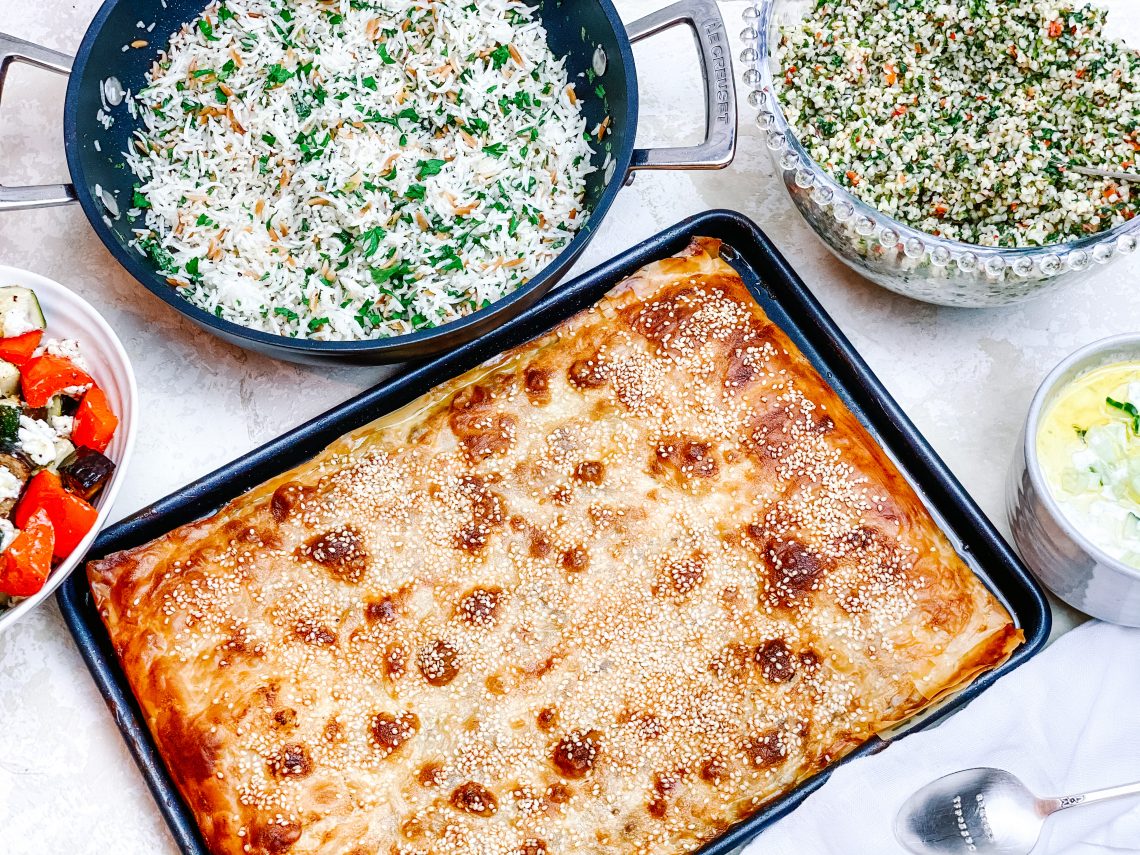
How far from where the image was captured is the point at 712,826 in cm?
237

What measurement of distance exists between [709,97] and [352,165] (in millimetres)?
816

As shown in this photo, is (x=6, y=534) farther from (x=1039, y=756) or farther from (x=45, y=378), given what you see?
(x=1039, y=756)

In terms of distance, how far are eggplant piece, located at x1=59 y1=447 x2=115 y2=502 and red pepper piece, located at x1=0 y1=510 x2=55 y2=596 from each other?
0.35ft

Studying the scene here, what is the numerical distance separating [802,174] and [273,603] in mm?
1418

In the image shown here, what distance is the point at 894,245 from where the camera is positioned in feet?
7.82

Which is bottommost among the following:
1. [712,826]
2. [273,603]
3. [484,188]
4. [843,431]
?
[712,826]

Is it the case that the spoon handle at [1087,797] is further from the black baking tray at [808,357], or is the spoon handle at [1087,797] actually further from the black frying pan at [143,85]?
the black frying pan at [143,85]

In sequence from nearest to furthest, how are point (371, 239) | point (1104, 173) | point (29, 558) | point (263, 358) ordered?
point (29, 558) → point (1104, 173) → point (371, 239) → point (263, 358)

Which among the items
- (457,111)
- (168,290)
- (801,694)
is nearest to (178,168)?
(168,290)

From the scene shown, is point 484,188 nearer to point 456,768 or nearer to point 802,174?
point 802,174

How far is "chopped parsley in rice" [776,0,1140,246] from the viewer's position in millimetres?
2436

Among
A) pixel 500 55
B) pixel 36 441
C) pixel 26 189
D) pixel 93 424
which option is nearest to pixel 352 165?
pixel 500 55

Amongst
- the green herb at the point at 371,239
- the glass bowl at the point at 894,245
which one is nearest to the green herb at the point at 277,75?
the green herb at the point at 371,239

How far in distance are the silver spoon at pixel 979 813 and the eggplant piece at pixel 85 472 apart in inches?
71.2
